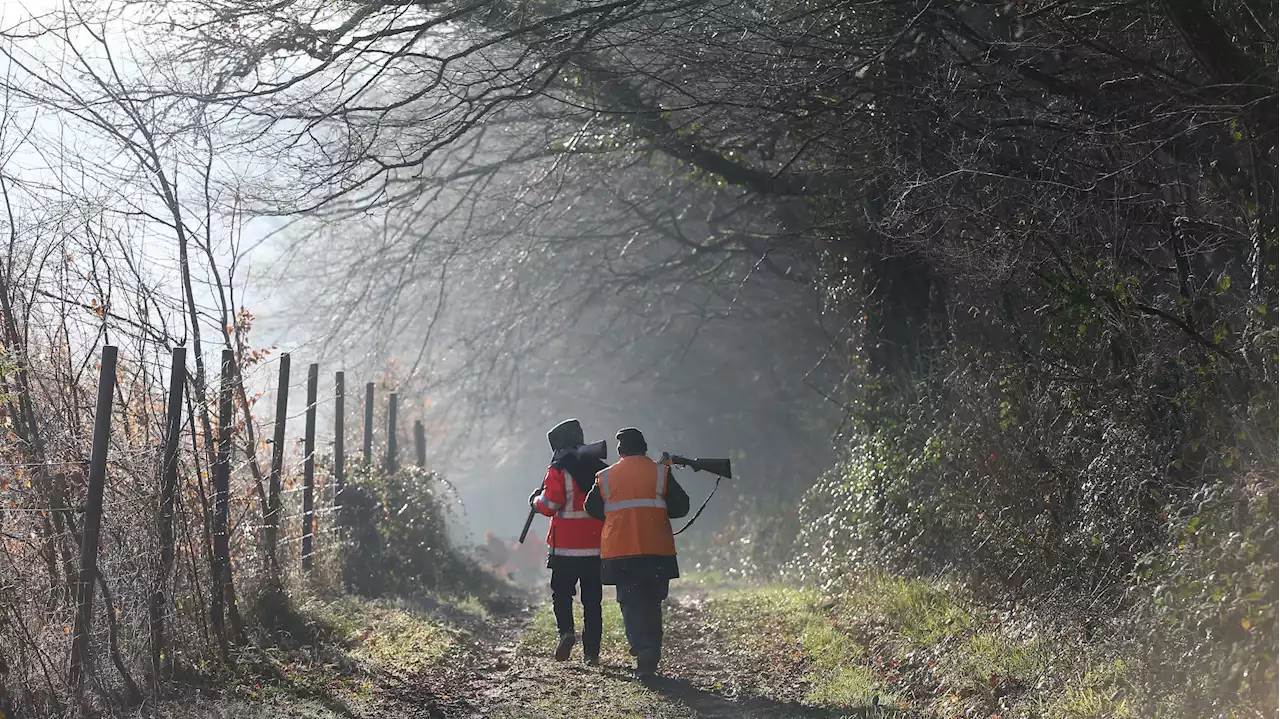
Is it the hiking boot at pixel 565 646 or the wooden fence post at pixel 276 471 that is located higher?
the wooden fence post at pixel 276 471

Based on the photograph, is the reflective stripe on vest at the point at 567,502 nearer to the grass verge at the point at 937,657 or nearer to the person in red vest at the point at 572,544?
the person in red vest at the point at 572,544

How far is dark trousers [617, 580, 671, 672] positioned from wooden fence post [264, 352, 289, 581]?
9.25 ft

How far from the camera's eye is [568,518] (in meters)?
9.47

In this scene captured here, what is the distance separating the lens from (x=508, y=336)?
21.8 metres

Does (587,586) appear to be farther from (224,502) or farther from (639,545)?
(224,502)

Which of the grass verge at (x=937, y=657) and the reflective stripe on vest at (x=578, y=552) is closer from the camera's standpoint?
the grass verge at (x=937, y=657)

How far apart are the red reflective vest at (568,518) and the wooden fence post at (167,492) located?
9.54ft

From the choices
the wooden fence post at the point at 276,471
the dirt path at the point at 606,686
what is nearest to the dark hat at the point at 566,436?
the dirt path at the point at 606,686

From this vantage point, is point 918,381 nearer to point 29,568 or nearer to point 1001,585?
point 1001,585

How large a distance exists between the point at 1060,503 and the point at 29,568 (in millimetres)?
6158

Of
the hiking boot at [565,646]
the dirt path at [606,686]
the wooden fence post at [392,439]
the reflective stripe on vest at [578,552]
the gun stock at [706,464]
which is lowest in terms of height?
the dirt path at [606,686]

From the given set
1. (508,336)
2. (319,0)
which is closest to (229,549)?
(319,0)

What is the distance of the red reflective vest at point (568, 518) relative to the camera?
942 centimetres

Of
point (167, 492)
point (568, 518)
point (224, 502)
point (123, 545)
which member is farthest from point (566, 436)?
point (123, 545)
